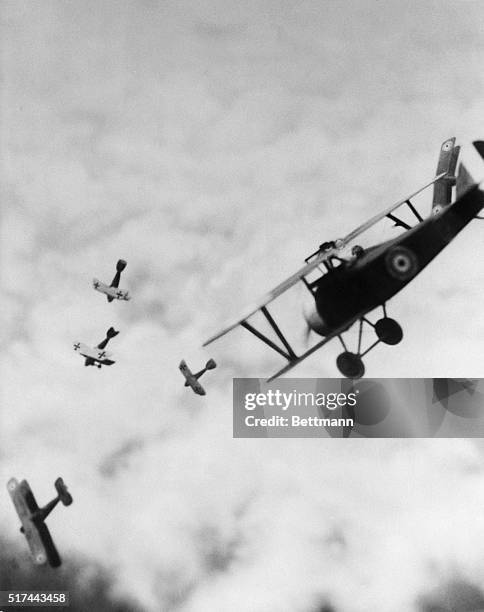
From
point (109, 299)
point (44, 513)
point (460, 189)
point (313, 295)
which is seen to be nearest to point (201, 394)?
point (109, 299)

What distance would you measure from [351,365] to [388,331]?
2.04 metres

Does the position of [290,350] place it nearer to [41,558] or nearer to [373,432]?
[373,432]

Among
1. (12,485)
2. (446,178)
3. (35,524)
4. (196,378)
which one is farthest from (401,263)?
(12,485)

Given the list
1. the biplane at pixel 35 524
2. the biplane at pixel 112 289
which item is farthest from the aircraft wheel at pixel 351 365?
the biplane at pixel 112 289

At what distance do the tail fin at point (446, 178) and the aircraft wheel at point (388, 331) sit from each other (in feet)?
18.3

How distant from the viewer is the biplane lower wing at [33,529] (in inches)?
864

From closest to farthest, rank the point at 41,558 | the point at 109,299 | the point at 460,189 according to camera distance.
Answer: the point at 460,189, the point at 41,558, the point at 109,299

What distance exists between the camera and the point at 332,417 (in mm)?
17609

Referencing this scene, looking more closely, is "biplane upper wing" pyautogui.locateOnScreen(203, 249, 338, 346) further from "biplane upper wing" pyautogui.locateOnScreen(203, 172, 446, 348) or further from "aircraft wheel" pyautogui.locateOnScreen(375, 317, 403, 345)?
"aircraft wheel" pyautogui.locateOnScreen(375, 317, 403, 345)

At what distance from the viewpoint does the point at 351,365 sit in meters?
17.0

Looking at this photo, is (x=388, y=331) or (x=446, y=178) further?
(x=446, y=178)

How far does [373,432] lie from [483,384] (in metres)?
4.77

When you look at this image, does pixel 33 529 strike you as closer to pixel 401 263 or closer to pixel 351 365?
pixel 351 365

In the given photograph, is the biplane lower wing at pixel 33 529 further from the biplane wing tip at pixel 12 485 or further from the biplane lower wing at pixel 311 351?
the biplane lower wing at pixel 311 351
